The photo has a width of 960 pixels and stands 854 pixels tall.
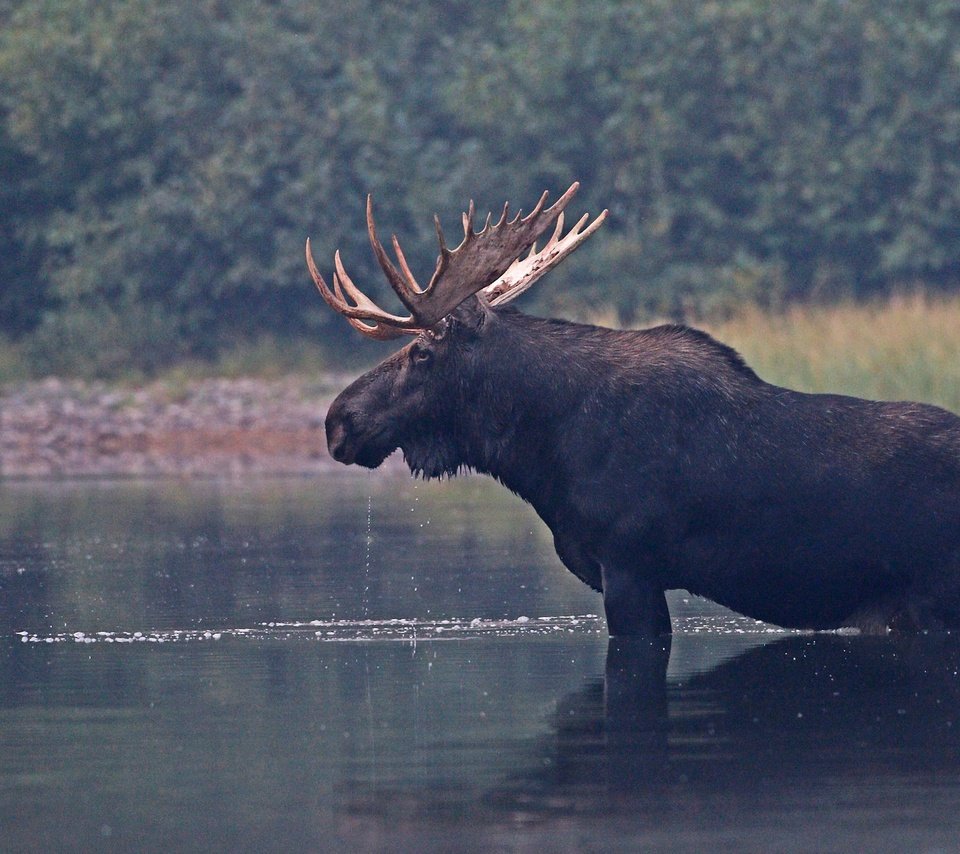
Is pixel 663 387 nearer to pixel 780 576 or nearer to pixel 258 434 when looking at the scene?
pixel 780 576

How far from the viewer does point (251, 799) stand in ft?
21.5

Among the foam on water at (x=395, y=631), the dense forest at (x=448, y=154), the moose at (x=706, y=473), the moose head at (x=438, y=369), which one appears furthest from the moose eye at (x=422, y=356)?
the dense forest at (x=448, y=154)

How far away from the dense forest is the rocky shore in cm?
299

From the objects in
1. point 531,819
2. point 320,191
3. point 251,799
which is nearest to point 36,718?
point 251,799

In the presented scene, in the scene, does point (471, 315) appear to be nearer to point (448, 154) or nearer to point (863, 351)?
point (863, 351)

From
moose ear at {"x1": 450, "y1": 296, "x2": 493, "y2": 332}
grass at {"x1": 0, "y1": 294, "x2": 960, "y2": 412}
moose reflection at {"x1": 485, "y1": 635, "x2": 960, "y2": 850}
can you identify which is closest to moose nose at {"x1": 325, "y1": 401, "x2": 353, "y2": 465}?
moose ear at {"x1": 450, "y1": 296, "x2": 493, "y2": 332}

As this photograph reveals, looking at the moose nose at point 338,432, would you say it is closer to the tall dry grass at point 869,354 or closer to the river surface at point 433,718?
the river surface at point 433,718

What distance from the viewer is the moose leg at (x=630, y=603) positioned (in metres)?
9.79

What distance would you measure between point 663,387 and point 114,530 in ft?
21.9

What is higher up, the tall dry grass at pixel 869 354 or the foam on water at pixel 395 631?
the tall dry grass at pixel 869 354

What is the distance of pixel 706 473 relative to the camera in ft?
32.2

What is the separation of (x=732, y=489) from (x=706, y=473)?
0.13 m

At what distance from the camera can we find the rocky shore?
23.5 m

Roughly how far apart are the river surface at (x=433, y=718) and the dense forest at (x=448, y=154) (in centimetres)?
2066
